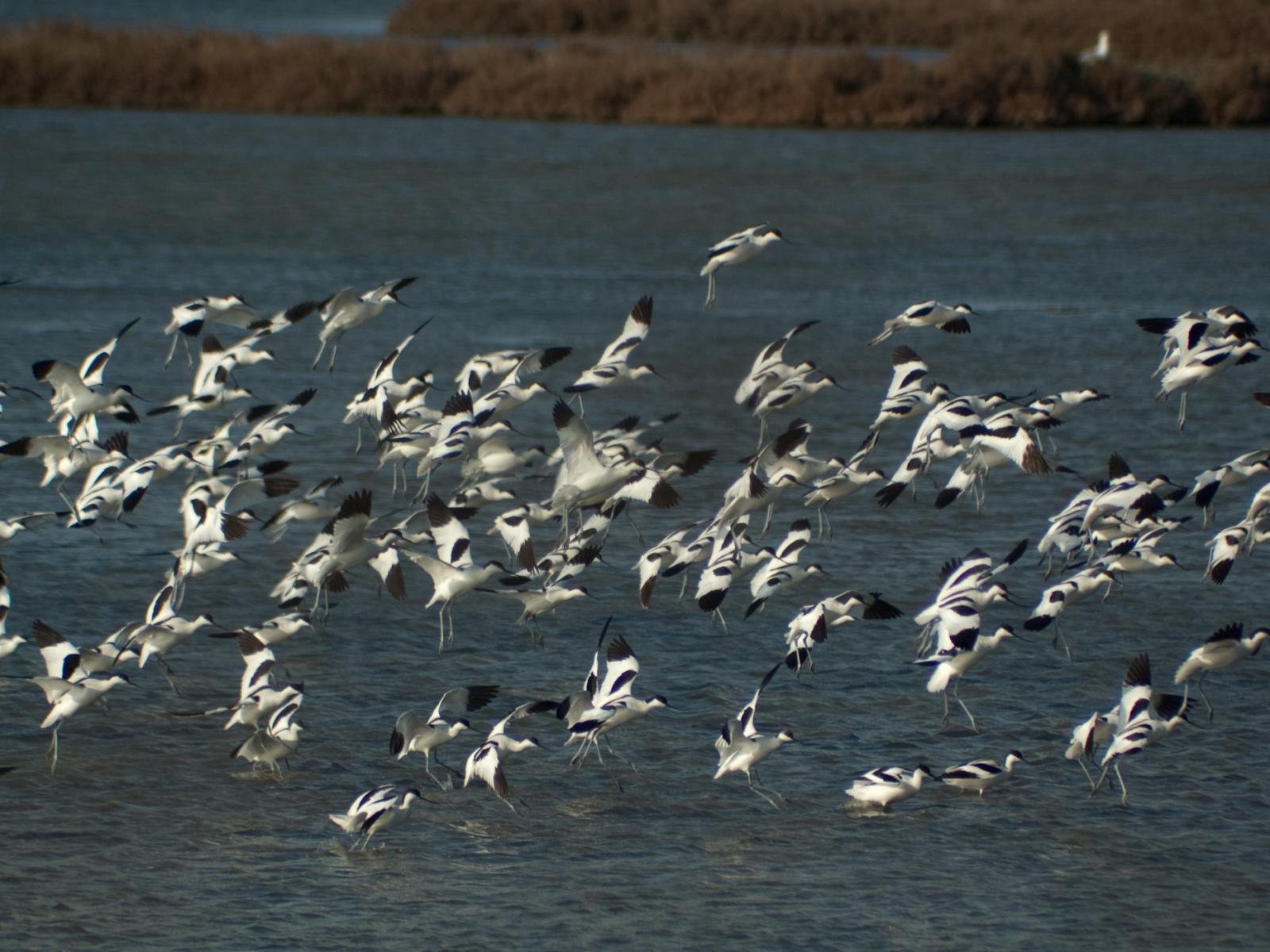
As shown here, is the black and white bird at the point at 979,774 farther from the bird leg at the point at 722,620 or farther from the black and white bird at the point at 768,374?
the black and white bird at the point at 768,374

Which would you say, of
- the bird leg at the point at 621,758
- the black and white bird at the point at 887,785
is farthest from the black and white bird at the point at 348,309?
the black and white bird at the point at 887,785

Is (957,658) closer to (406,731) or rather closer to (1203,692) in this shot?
(1203,692)

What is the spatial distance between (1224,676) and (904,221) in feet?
45.5

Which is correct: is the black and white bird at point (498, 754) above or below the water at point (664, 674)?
above

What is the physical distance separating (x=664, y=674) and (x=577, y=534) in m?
0.92

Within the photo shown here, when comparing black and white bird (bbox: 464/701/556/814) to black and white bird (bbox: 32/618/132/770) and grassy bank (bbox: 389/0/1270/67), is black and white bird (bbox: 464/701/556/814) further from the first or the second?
grassy bank (bbox: 389/0/1270/67)

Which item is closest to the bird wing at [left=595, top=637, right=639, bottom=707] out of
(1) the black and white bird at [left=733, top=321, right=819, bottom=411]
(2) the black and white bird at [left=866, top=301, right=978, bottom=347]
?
(1) the black and white bird at [left=733, top=321, right=819, bottom=411]

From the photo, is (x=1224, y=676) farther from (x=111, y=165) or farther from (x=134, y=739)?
(x=111, y=165)

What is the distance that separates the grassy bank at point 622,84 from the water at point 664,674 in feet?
32.9

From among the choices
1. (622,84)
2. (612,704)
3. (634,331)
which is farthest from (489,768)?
(622,84)

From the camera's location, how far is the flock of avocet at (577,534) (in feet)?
25.6

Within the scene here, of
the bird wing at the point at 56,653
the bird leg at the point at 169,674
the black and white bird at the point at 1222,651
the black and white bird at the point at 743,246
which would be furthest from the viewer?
the black and white bird at the point at 743,246

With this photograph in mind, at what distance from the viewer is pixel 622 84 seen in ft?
105

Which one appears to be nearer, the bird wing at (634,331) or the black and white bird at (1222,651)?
the black and white bird at (1222,651)
